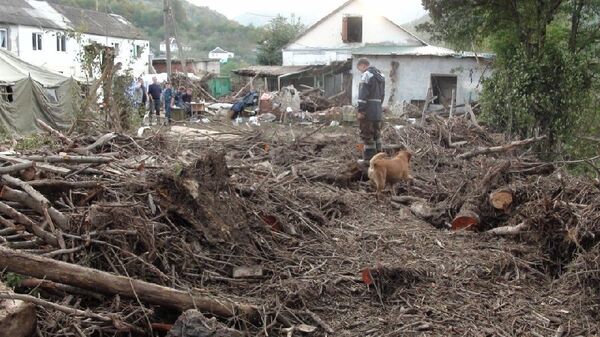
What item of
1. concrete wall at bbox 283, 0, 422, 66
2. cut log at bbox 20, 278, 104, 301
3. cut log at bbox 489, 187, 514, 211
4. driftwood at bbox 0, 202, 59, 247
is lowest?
cut log at bbox 20, 278, 104, 301

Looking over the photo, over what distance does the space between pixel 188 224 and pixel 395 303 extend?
208 centimetres

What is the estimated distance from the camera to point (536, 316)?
5.22 meters

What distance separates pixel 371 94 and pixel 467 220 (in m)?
3.47

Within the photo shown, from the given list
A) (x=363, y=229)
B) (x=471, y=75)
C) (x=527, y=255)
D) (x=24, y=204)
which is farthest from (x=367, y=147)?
(x=471, y=75)

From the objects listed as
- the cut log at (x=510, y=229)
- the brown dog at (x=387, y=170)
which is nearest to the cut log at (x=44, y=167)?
the brown dog at (x=387, y=170)

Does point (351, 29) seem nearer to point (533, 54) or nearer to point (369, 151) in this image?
point (533, 54)

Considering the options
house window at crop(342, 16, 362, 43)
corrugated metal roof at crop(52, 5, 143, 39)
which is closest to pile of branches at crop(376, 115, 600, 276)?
house window at crop(342, 16, 362, 43)

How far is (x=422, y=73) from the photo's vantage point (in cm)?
2741

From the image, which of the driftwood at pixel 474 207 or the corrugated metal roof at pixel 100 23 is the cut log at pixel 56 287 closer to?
the driftwood at pixel 474 207

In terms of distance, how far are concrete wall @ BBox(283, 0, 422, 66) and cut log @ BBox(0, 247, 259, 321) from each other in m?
32.5

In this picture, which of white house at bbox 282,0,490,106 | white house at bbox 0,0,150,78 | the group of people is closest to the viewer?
the group of people

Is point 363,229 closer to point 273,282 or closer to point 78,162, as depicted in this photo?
point 273,282

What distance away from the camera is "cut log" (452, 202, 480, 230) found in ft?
25.0

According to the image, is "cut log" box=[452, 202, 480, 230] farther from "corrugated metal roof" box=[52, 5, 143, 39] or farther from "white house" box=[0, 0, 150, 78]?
"corrugated metal roof" box=[52, 5, 143, 39]
